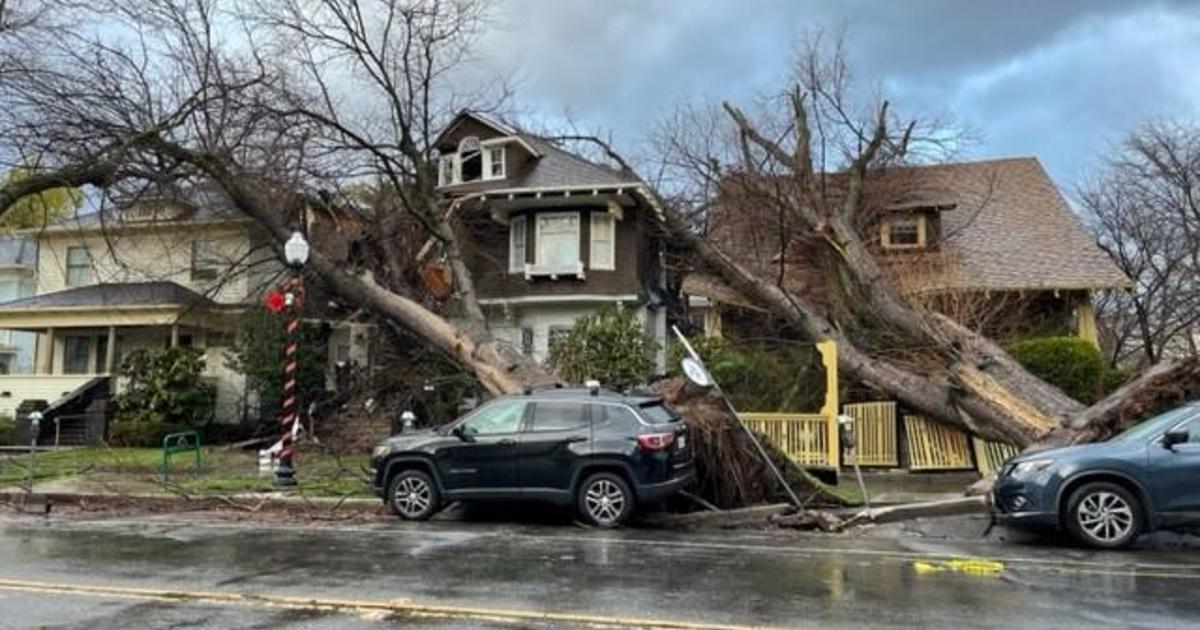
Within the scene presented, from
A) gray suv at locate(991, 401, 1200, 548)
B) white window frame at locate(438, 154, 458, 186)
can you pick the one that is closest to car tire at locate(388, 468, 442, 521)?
gray suv at locate(991, 401, 1200, 548)

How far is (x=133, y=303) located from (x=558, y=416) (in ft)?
72.7

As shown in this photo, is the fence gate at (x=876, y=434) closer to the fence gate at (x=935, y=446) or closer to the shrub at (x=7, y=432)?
the fence gate at (x=935, y=446)

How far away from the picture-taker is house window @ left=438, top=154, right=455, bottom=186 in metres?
30.6

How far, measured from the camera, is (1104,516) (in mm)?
10750

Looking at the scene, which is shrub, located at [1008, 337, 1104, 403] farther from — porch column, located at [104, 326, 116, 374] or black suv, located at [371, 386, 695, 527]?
porch column, located at [104, 326, 116, 374]

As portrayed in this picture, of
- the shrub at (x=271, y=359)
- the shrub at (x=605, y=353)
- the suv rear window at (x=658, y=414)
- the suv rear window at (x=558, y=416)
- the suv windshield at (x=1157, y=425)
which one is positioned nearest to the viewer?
the suv windshield at (x=1157, y=425)

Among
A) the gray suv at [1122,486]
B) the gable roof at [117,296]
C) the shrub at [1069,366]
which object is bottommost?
the gray suv at [1122,486]

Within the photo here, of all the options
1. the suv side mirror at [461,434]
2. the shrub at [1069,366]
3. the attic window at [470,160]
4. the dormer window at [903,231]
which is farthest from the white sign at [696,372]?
the attic window at [470,160]

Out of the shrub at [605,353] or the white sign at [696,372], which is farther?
the shrub at [605,353]

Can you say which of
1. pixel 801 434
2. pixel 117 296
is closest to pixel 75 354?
pixel 117 296

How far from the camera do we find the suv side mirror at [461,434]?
13234 millimetres

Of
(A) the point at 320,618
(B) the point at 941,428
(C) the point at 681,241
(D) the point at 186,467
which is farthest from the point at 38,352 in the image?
(A) the point at 320,618

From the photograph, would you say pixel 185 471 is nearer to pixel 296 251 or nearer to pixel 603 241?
pixel 296 251

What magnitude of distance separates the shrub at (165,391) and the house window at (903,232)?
1918 cm
